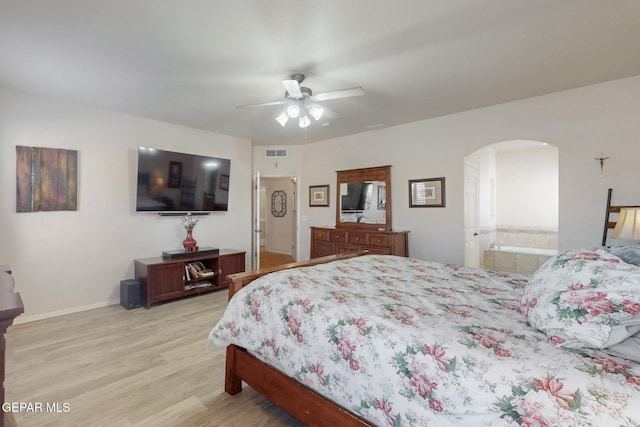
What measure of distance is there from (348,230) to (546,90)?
3.16 m

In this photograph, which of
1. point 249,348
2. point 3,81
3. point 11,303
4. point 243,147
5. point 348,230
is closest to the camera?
point 11,303

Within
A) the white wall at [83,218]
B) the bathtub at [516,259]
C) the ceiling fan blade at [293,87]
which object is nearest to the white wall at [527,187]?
the bathtub at [516,259]

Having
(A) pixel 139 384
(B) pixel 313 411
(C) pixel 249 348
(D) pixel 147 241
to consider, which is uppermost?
(D) pixel 147 241

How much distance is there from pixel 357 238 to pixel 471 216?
181 centimetres

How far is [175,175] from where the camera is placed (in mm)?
4523

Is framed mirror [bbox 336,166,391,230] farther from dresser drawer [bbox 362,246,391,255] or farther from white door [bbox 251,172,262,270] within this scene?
white door [bbox 251,172,262,270]

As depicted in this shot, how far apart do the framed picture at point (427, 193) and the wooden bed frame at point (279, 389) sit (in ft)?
9.91

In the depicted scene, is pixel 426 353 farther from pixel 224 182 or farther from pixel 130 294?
pixel 224 182

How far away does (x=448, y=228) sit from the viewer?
4.41 m

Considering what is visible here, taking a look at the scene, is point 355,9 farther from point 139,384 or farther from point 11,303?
point 139,384

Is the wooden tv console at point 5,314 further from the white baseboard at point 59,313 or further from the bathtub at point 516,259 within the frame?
the bathtub at point 516,259

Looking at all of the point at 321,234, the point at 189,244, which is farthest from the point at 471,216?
the point at 189,244

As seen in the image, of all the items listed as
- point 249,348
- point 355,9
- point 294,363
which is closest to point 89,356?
point 249,348

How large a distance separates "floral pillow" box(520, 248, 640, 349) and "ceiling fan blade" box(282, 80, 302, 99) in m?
2.37
